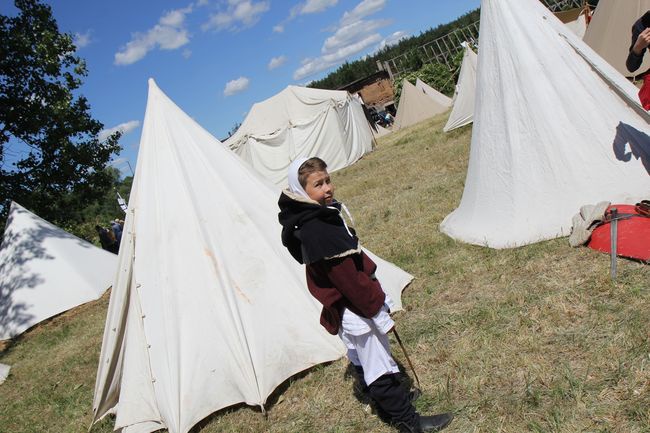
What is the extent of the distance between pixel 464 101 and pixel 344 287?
14.0 m

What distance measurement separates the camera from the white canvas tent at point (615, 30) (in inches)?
360

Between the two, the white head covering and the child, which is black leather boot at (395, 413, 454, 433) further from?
the white head covering

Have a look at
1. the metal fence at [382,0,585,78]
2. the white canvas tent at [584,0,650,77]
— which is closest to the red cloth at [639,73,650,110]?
the white canvas tent at [584,0,650,77]

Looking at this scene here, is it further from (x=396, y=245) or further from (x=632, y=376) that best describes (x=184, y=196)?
(x=632, y=376)

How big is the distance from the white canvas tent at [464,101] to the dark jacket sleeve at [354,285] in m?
12.0

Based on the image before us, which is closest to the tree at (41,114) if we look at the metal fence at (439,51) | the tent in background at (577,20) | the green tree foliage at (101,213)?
the green tree foliage at (101,213)

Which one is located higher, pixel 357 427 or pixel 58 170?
pixel 58 170

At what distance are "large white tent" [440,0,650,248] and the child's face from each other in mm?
2855

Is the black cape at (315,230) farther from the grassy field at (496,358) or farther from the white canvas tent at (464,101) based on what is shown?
the white canvas tent at (464,101)

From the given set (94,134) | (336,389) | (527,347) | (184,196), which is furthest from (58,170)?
(527,347)

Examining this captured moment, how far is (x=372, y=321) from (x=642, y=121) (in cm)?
370

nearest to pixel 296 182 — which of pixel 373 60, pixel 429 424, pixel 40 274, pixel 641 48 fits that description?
pixel 429 424

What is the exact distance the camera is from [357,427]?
2.91 m

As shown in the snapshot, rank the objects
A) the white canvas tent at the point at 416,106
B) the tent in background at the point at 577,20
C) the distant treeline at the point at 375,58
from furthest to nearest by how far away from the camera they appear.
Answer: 1. the distant treeline at the point at 375,58
2. the white canvas tent at the point at 416,106
3. the tent in background at the point at 577,20
